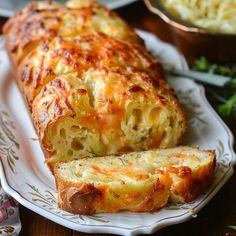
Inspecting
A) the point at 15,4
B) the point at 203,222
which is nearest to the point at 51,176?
the point at 203,222

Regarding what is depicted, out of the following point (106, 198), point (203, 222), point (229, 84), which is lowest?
point (203, 222)

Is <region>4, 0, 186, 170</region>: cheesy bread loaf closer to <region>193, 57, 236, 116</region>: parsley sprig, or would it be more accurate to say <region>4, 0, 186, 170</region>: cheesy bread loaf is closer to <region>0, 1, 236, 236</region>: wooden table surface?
<region>0, 1, 236, 236</region>: wooden table surface

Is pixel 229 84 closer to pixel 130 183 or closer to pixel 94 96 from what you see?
pixel 94 96

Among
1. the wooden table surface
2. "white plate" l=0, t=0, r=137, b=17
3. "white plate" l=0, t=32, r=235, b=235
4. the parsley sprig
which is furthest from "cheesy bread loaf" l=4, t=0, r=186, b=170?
"white plate" l=0, t=0, r=137, b=17

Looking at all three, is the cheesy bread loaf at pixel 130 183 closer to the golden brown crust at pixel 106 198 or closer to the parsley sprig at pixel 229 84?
the golden brown crust at pixel 106 198

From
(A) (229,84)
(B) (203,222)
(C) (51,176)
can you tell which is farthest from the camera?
(A) (229,84)

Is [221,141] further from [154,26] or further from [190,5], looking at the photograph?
[154,26]

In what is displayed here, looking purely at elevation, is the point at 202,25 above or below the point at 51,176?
above
